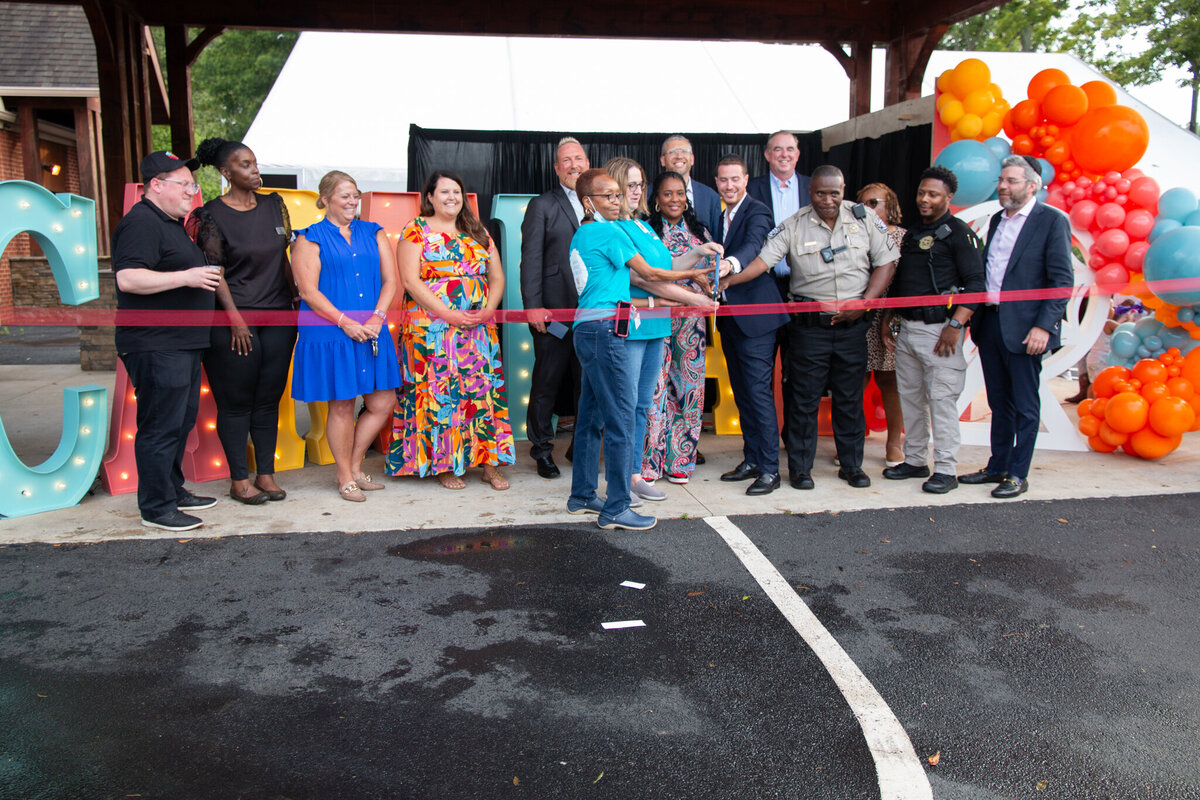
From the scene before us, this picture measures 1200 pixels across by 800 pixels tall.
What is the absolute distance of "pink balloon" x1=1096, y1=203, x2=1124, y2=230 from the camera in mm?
5930

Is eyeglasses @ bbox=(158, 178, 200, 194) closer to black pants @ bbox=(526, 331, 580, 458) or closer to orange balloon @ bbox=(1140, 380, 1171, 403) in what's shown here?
black pants @ bbox=(526, 331, 580, 458)

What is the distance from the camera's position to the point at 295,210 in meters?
6.00

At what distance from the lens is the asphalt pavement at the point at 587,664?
2.39 metres

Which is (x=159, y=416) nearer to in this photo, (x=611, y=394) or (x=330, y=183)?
(x=330, y=183)

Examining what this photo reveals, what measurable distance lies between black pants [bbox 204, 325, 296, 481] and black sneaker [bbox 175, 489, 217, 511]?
21 centimetres

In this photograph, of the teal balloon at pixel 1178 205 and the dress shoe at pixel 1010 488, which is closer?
the dress shoe at pixel 1010 488

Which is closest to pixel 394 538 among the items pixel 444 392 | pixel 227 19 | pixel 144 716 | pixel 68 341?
pixel 444 392

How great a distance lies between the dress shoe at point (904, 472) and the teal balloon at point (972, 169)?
200cm

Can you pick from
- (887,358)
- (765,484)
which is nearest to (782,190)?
(887,358)

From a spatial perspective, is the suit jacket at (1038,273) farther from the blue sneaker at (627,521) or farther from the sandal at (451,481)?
the sandal at (451,481)

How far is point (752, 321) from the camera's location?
5.20 meters

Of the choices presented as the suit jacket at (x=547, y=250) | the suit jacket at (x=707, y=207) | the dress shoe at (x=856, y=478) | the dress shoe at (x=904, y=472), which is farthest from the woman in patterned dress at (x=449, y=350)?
the dress shoe at (x=904, y=472)

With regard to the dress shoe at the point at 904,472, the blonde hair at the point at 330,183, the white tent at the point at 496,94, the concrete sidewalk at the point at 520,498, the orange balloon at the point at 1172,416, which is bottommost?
the concrete sidewalk at the point at 520,498

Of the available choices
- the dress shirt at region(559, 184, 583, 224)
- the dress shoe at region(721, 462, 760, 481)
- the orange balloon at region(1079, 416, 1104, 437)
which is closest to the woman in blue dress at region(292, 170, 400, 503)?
the dress shirt at region(559, 184, 583, 224)
